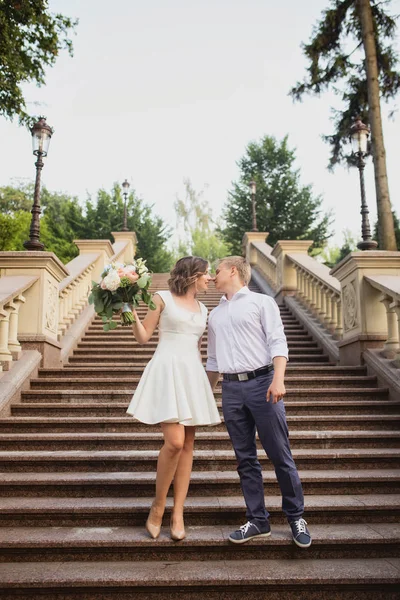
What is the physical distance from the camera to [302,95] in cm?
1482

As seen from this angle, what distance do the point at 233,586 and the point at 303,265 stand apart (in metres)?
7.11

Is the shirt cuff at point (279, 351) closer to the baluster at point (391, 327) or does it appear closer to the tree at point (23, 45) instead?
the baluster at point (391, 327)

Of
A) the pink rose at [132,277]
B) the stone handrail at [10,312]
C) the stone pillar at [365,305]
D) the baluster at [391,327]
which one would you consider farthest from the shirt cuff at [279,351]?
the stone pillar at [365,305]

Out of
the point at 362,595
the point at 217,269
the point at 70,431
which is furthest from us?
the point at 70,431

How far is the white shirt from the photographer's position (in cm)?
302

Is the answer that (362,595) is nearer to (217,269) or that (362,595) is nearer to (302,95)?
(217,269)

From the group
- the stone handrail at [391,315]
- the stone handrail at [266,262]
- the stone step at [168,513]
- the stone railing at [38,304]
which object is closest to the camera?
the stone step at [168,513]

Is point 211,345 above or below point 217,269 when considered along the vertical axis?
below

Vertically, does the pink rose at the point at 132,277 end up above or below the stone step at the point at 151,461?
above

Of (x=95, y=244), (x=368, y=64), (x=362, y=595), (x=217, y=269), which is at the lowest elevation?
(x=362, y=595)

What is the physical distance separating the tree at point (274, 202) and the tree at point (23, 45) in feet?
46.4

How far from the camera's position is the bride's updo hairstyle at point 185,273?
10.00ft

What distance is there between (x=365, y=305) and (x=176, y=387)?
3908mm

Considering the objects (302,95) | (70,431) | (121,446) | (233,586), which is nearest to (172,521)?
(233,586)
